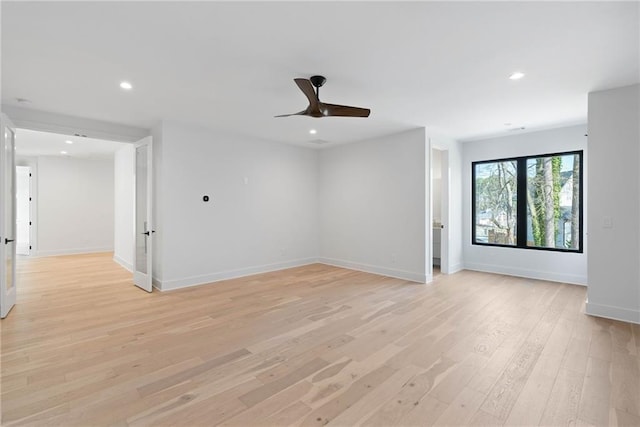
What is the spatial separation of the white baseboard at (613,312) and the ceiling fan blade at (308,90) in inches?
157

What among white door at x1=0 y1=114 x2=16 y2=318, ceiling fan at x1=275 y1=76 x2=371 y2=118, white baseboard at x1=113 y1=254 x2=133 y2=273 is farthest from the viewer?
white baseboard at x1=113 y1=254 x2=133 y2=273

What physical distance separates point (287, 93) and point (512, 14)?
2283 mm

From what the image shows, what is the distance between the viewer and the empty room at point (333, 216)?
2.11 m

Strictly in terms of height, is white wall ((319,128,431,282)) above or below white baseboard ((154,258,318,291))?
above

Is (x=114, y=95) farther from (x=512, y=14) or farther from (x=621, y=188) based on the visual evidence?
(x=621, y=188)

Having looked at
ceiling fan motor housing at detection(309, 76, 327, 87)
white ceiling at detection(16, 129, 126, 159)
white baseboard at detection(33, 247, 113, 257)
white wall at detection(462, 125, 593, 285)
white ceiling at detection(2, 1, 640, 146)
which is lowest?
white baseboard at detection(33, 247, 113, 257)

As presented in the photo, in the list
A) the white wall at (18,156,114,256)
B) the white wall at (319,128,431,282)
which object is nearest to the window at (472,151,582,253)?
the white wall at (319,128,431,282)

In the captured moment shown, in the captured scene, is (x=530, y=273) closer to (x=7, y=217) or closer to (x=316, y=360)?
(x=316, y=360)

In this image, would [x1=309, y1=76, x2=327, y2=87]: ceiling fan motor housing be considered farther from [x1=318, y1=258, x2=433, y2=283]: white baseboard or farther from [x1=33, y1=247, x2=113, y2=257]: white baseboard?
[x1=33, y1=247, x2=113, y2=257]: white baseboard

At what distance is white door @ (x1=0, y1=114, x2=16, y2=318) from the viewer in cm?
354

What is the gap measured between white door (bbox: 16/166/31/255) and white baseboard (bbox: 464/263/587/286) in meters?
10.8

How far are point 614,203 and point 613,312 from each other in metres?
1.26

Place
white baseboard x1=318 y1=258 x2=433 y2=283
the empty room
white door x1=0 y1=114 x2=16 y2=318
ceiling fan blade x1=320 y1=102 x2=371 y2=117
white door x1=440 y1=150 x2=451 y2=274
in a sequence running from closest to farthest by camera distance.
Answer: the empty room, ceiling fan blade x1=320 y1=102 x2=371 y2=117, white door x1=0 y1=114 x2=16 y2=318, white baseboard x1=318 y1=258 x2=433 y2=283, white door x1=440 y1=150 x2=451 y2=274

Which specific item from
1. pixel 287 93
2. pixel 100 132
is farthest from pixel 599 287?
pixel 100 132
